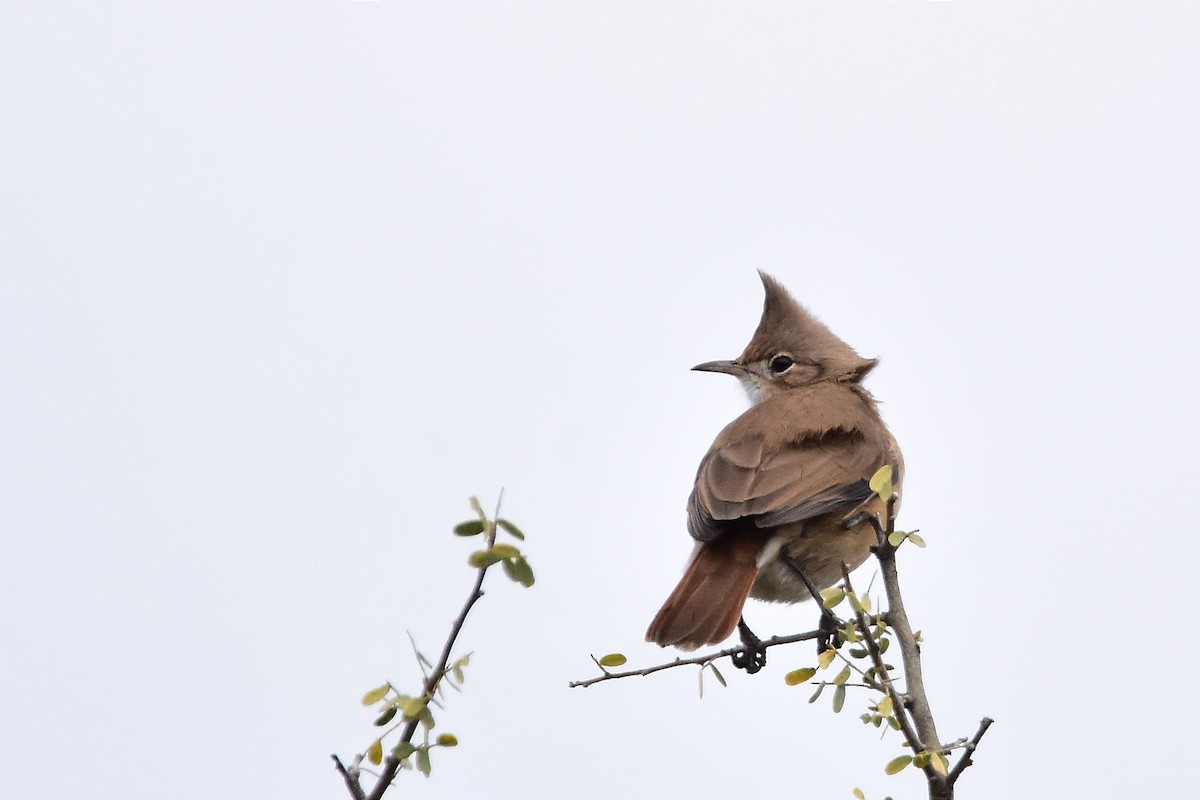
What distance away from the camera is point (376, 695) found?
8.06 feet

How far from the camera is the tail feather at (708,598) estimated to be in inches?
204

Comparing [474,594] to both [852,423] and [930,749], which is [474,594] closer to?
[930,749]

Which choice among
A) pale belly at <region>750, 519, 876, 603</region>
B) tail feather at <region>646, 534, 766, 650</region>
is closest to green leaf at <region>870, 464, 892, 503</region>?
tail feather at <region>646, 534, 766, 650</region>

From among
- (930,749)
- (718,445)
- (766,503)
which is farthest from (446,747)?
(718,445)

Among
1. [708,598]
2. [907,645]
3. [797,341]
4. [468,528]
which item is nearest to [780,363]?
[797,341]

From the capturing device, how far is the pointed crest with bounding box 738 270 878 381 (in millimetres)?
8047

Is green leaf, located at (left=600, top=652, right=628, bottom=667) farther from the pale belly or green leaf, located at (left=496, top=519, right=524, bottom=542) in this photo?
the pale belly

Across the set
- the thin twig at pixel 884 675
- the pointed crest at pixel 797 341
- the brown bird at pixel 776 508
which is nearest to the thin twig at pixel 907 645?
the thin twig at pixel 884 675

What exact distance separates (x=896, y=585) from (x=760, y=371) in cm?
494

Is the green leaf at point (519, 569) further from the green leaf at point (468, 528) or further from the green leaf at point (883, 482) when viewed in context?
the green leaf at point (883, 482)

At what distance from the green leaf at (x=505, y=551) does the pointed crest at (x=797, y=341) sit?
18.5ft

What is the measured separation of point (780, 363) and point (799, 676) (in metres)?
5.04

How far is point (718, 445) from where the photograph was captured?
6660mm

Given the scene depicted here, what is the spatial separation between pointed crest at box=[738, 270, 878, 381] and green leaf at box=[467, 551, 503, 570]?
5670mm
